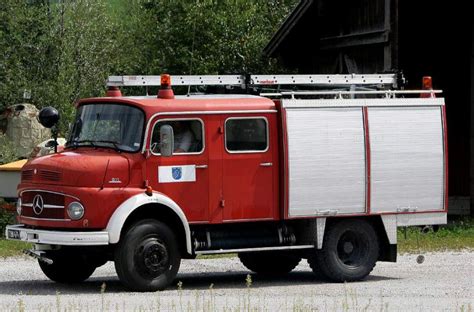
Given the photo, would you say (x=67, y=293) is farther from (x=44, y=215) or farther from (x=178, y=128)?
(x=178, y=128)

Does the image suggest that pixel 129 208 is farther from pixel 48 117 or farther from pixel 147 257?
pixel 48 117

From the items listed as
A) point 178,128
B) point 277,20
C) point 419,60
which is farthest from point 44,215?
point 277,20

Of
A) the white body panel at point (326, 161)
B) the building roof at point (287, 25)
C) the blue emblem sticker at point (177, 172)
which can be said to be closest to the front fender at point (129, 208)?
the blue emblem sticker at point (177, 172)

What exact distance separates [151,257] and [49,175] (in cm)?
154

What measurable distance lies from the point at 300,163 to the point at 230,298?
2.38 m

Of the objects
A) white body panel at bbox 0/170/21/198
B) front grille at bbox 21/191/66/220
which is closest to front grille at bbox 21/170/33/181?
front grille at bbox 21/191/66/220

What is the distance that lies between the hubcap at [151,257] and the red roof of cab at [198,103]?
1544 millimetres

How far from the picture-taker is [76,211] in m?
16.5

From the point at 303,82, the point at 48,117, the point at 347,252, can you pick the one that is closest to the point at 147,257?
the point at 48,117

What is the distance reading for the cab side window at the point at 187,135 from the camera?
17.2 metres

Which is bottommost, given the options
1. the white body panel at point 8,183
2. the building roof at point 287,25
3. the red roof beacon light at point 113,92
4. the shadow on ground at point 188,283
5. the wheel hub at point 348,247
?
the shadow on ground at point 188,283

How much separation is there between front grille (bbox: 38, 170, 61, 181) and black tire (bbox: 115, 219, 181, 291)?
3.46 feet

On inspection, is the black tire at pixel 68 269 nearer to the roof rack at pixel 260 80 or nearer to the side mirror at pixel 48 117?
the side mirror at pixel 48 117

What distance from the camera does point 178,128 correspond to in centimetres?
1725
